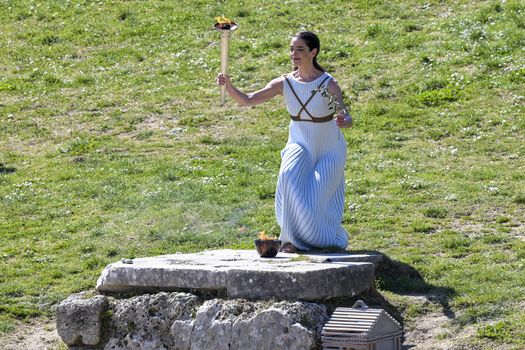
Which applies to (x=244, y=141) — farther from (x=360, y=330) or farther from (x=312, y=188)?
(x=360, y=330)

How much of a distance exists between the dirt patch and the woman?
2048 mm

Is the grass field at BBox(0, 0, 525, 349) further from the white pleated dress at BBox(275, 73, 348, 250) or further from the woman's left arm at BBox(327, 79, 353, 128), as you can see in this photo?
the woman's left arm at BBox(327, 79, 353, 128)

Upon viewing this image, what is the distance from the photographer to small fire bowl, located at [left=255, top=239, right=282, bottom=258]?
29.9ft

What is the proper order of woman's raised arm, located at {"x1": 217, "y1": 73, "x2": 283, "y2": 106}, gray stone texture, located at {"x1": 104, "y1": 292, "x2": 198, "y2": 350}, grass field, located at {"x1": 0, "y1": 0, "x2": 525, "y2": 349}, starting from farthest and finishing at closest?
grass field, located at {"x1": 0, "y1": 0, "x2": 525, "y2": 349} → woman's raised arm, located at {"x1": 217, "y1": 73, "x2": 283, "y2": 106} → gray stone texture, located at {"x1": 104, "y1": 292, "x2": 198, "y2": 350}

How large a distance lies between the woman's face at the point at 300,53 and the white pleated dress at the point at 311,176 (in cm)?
18

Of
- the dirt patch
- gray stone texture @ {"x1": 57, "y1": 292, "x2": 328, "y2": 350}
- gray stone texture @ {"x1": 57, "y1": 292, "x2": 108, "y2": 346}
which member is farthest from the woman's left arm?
the dirt patch

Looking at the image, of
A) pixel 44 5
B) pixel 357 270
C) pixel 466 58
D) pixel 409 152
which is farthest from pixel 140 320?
pixel 44 5

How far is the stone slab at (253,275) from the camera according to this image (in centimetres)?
826

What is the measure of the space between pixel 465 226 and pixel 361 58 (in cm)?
640

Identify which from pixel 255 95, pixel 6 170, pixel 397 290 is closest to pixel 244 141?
pixel 6 170

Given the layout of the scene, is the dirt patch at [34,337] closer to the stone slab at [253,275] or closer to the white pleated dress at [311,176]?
the stone slab at [253,275]

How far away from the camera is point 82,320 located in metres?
8.90

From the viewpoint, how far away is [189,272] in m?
8.66

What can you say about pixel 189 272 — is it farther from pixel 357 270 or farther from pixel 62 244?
pixel 62 244
